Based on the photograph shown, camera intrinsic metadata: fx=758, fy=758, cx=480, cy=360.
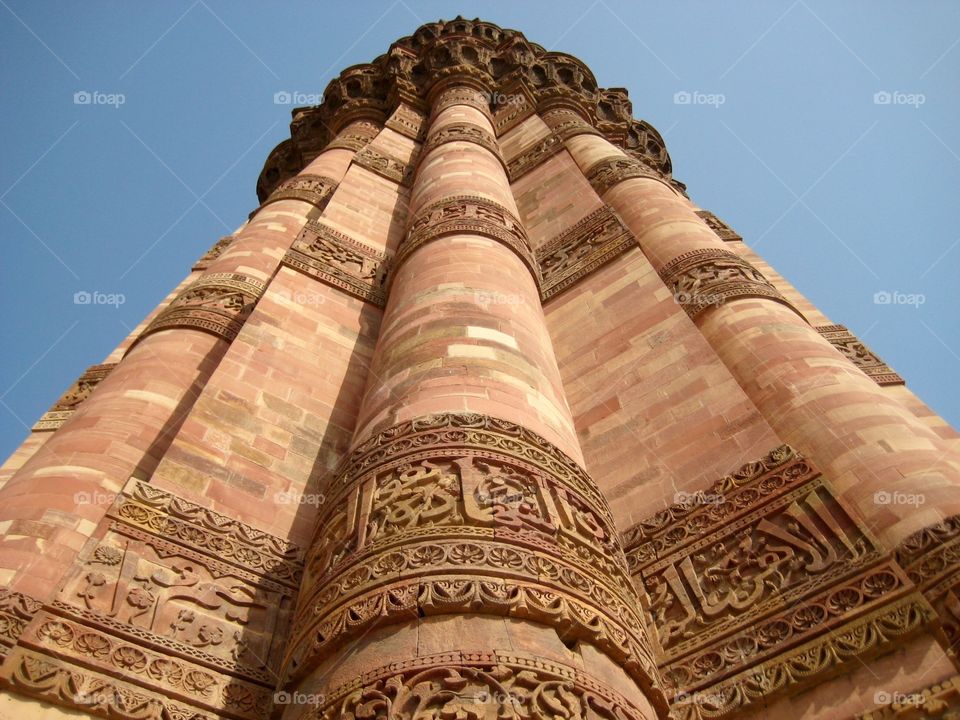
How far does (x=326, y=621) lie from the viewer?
3607mm

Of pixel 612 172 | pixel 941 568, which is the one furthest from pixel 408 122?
pixel 941 568

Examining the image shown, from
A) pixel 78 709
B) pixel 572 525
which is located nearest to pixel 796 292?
pixel 572 525

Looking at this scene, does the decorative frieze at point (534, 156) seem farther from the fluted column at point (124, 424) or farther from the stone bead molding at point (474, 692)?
the stone bead molding at point (474, 692)

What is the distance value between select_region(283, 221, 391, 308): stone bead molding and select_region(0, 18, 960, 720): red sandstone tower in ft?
0.35

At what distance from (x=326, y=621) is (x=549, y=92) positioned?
46.9 ft

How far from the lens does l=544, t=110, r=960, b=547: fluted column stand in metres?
4.41

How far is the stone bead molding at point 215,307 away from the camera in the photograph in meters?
8.15

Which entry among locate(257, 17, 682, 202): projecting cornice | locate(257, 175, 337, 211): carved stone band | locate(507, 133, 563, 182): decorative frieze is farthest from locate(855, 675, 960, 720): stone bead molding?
locate(257, 17, 682, 202): projecting cornice

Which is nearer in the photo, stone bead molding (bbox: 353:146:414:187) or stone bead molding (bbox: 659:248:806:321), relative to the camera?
stone bead molding (bbox: 659:248:806:321)

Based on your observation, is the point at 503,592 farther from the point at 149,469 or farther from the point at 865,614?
the point at 149,469

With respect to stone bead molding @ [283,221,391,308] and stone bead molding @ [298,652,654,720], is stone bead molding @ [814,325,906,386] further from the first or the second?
stone bead molding @ [298,652,654,720]

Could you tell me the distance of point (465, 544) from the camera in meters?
3.71

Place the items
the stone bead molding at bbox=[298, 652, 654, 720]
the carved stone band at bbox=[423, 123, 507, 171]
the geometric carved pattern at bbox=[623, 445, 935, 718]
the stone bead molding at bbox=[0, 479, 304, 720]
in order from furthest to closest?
the carved stone band at bbox=[423, 123, 507, 171]
the geometric carved pattern at bbox=[623, 445, 935, 718]
the stone bead molding at bbox=[0, 479, 304, 720]
the stone bead molding at bbox=[298, 652, 654, 720]

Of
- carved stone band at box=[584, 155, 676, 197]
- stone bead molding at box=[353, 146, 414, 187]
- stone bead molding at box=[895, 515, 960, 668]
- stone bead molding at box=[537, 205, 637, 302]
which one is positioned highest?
stone bead molding at box=[353, 146, 414, 187]
